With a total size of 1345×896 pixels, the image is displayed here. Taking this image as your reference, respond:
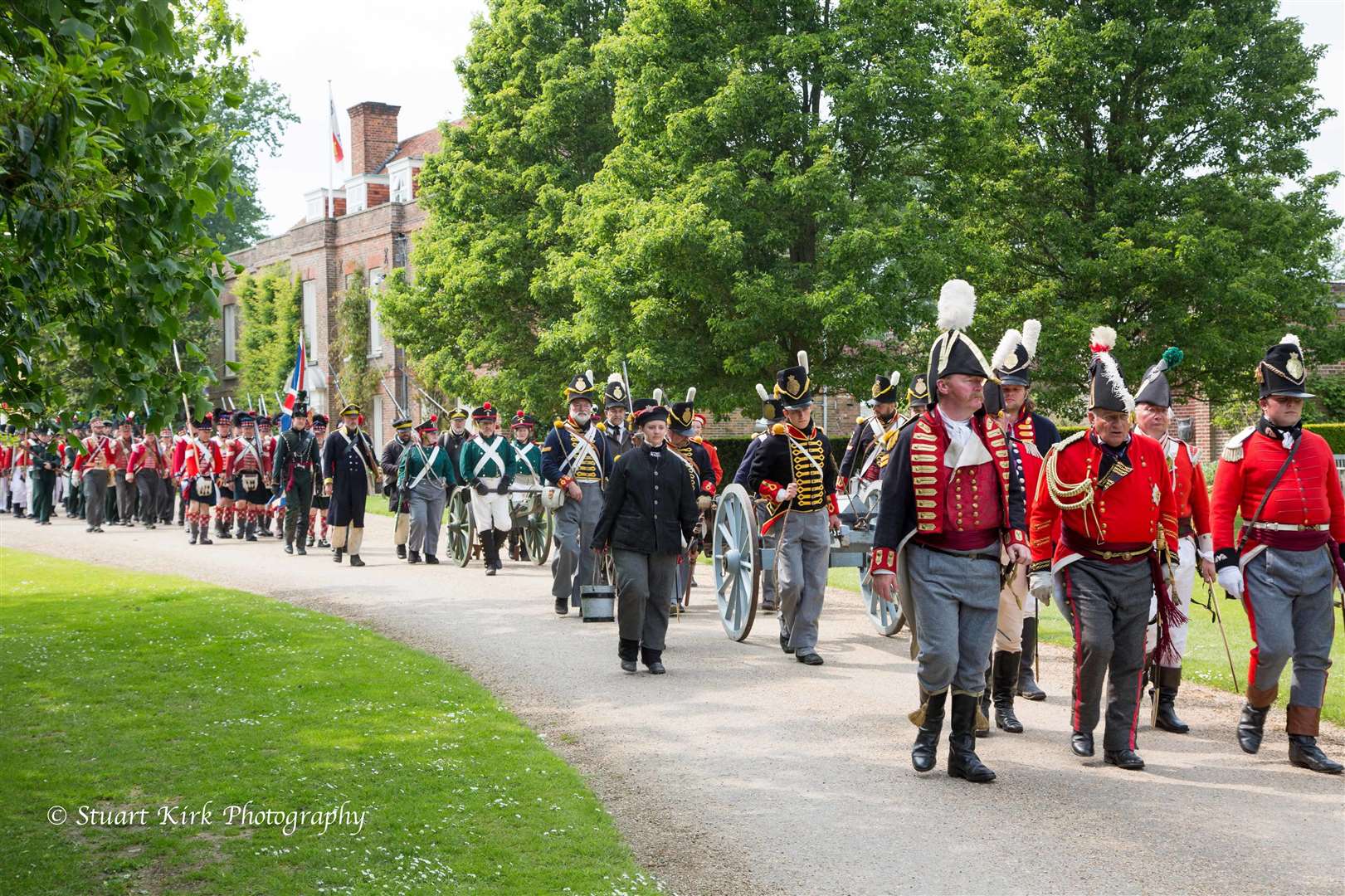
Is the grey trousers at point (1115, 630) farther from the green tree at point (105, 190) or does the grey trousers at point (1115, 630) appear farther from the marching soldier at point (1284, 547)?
the green tree at point (105, 190)

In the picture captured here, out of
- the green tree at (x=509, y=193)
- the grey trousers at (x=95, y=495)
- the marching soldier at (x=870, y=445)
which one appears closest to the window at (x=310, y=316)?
the green tree at (x=509, y=193)

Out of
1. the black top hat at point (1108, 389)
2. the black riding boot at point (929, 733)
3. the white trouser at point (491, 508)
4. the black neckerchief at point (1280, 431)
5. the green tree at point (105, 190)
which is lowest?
the black riding boot at point (929, 733)

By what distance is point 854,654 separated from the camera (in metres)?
10.5

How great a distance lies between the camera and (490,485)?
Result: 648 inches

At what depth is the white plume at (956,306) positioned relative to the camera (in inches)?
265

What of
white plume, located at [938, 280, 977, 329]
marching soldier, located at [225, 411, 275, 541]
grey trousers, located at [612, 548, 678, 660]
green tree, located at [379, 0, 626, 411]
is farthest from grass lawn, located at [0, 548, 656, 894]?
green tree, located at [379, 0, 626, 411]

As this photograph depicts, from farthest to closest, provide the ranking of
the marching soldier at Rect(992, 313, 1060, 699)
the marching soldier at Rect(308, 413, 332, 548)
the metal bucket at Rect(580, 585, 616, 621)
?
the marching soldier at Rect(308, 413, 332, 548) → the metal bucket at Rect(580, 585, 616, 621) → the marching soldier at Rect(992, 313, 1060, 699)

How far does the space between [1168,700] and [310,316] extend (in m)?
42.5

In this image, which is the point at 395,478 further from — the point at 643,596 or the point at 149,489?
the point at 643,596

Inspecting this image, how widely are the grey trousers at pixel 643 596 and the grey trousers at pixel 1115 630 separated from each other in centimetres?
354

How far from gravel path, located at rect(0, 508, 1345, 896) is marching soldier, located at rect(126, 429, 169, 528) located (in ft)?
53.7

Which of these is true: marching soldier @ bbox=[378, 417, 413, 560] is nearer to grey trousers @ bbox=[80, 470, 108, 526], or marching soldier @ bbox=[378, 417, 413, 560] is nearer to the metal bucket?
the metal bucket

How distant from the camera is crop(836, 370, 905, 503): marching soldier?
1174 centimetres

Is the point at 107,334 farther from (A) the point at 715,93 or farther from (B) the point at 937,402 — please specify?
(A) the point at 715,93
